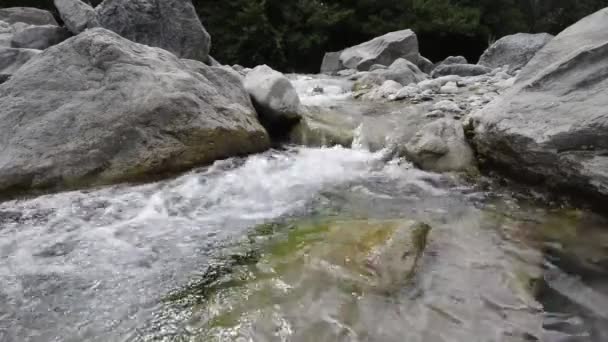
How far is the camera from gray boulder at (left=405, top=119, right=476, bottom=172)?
428cm

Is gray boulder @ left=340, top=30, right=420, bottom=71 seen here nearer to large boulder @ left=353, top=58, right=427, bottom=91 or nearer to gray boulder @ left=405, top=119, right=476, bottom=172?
large boulder @ left=353, top=58, right=427, bottom=91

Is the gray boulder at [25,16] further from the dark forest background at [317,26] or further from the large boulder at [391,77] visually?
the large boulder at [391,77]

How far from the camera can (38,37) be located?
8492mm

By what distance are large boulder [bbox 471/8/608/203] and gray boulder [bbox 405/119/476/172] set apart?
0.53ft

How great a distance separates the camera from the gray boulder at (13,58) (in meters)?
6.95

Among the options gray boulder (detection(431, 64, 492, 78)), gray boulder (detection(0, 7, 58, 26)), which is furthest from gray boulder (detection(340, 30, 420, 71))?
gray boulder (detection(0, 7, 58, 26))

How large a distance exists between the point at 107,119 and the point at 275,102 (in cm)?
218

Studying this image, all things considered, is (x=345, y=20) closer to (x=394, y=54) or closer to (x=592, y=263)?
(x=394, y=54)

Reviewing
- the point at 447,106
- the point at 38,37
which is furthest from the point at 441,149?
the point at 38,37

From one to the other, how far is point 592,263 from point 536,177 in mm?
1158

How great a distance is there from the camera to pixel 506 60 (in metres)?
10.3

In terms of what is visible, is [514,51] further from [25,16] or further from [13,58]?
[25,16]

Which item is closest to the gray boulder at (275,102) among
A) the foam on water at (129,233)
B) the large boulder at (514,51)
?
the foam on water at (129,233)

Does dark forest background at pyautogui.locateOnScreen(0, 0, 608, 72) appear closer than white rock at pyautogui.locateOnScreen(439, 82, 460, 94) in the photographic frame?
No
